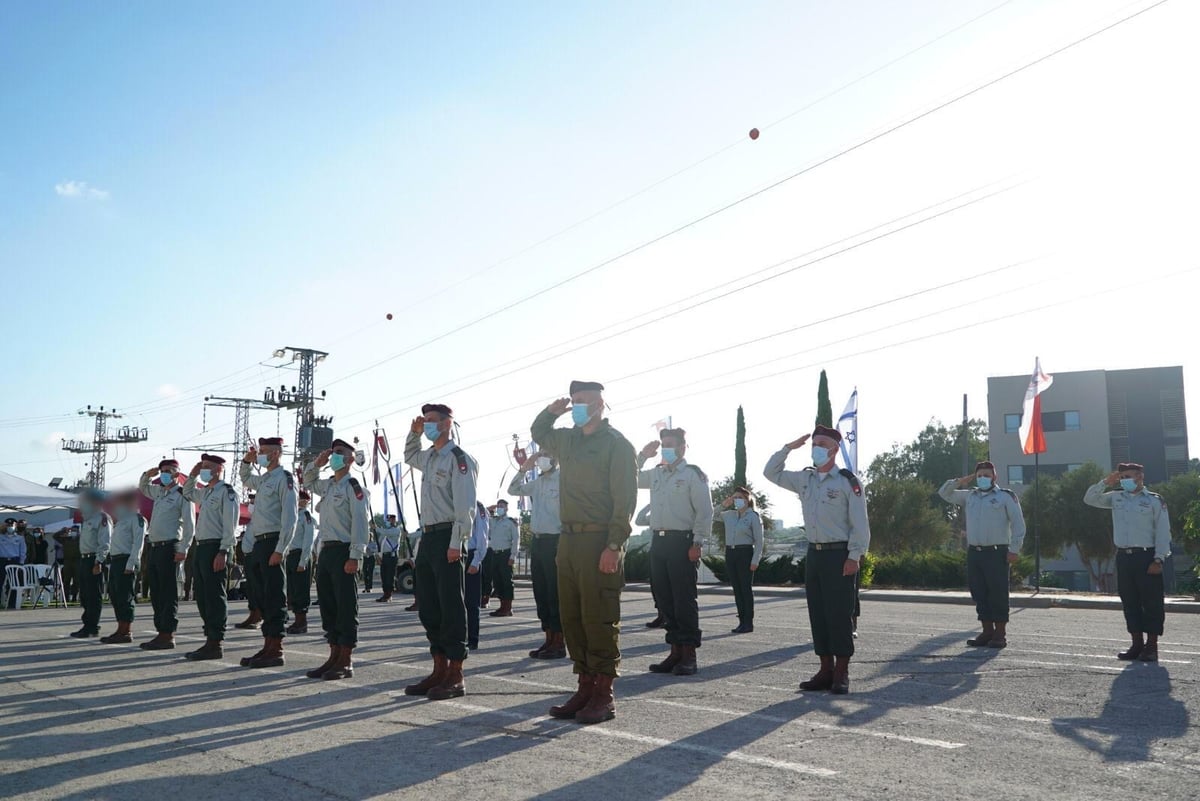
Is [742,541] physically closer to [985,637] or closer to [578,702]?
[985,637]

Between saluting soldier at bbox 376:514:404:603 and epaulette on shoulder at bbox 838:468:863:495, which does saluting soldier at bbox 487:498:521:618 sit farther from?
epaulette on shoulder at bbox 838:468:863:495

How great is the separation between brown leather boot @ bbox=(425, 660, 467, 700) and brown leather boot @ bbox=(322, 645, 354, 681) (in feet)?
4.64

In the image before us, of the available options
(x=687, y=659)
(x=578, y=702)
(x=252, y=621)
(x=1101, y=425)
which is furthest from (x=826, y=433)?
(x=1101, y=425)

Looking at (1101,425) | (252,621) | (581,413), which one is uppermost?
(1101,425)

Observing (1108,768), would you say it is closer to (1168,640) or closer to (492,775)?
(492,775)

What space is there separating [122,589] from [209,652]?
300cm

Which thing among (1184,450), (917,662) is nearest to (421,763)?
(917,662)

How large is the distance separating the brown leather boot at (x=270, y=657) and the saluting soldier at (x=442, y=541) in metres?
A: 2.51

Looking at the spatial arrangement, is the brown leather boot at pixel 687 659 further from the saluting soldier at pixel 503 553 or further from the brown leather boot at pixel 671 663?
the saluting soldier at pixel 503 553

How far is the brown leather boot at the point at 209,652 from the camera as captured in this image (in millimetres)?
10414

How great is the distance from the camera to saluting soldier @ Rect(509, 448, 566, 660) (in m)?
11.4

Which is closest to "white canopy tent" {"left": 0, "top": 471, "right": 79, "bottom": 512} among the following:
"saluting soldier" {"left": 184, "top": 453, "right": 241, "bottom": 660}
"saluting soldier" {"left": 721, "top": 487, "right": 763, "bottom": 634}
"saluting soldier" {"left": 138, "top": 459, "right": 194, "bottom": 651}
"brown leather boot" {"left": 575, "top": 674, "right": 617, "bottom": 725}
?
"saluting soldier" {"left": 138, "top": 459, "right": 194, "bottom": 651}

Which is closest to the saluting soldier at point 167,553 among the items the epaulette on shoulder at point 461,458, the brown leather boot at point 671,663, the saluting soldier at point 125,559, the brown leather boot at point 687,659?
the saluting soldier at point 125,559

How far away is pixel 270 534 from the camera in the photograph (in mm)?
10305
